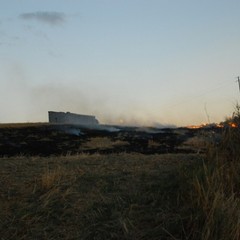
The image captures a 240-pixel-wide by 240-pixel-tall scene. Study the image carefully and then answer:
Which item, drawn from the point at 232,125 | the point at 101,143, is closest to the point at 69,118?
the point at 101,143

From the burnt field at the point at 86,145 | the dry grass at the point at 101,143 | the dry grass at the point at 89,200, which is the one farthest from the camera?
the dry grass at the point at 101,143

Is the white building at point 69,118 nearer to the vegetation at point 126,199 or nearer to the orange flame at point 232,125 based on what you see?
the orange flame at point 232,125

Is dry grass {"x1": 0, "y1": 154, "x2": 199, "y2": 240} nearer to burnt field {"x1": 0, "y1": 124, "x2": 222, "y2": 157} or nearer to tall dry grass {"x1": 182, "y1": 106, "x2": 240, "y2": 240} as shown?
tall dry grass {"x1": 182, "y1": 106, "x2": 240, "y2": 240}

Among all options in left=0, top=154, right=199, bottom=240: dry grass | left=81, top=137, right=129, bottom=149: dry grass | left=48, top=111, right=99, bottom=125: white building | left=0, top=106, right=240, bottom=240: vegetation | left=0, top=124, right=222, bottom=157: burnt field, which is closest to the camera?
left=0, top=106, right=240, bottom=240: vegetation

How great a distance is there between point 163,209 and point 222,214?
1321 mm

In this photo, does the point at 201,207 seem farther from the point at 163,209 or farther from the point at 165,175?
the point at 165,175

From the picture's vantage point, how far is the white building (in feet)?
160

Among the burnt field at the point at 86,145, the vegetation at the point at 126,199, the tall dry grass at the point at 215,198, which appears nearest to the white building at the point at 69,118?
the burnt field at the point at 86,145

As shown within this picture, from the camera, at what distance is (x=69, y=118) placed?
51.3 m

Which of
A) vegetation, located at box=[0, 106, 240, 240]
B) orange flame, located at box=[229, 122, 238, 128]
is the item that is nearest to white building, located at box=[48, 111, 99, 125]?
orange flame, located at box=[229, 122, 238, 128]

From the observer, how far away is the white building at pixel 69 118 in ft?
160

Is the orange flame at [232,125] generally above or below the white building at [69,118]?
below

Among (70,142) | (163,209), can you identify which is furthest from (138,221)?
(70,142)

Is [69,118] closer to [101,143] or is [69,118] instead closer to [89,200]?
[101,143]
